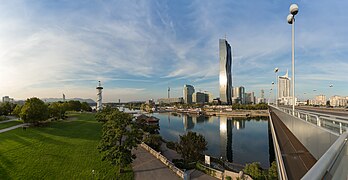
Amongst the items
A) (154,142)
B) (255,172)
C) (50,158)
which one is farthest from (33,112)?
(255,172)

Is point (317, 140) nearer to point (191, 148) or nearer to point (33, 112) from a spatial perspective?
point (191, 148)

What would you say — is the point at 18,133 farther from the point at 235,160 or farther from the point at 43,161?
the point at 235,160

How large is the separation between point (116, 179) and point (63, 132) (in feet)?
83.8

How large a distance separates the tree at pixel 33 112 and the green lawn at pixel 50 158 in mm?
5101

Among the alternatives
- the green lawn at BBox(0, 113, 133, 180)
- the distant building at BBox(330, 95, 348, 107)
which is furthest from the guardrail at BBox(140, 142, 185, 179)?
the distant building at BBox(330, 95, 348, 107)

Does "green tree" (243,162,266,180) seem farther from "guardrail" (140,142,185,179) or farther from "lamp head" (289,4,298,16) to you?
"lamp head" (289,4,298,16)

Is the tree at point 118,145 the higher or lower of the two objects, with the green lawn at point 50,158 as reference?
higher

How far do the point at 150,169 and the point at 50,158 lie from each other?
1400 cm

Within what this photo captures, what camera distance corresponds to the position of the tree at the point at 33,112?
42.2 m

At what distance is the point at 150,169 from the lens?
76.0 feet

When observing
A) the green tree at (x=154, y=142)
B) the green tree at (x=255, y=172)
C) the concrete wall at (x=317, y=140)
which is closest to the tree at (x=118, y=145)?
the green tree at (x=154, y=142)

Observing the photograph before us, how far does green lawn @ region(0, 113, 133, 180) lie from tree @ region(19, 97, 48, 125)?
5101 millimetres

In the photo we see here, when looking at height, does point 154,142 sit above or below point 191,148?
below

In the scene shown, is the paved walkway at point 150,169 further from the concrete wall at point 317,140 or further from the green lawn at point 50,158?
the concrete wall at point 317,140
